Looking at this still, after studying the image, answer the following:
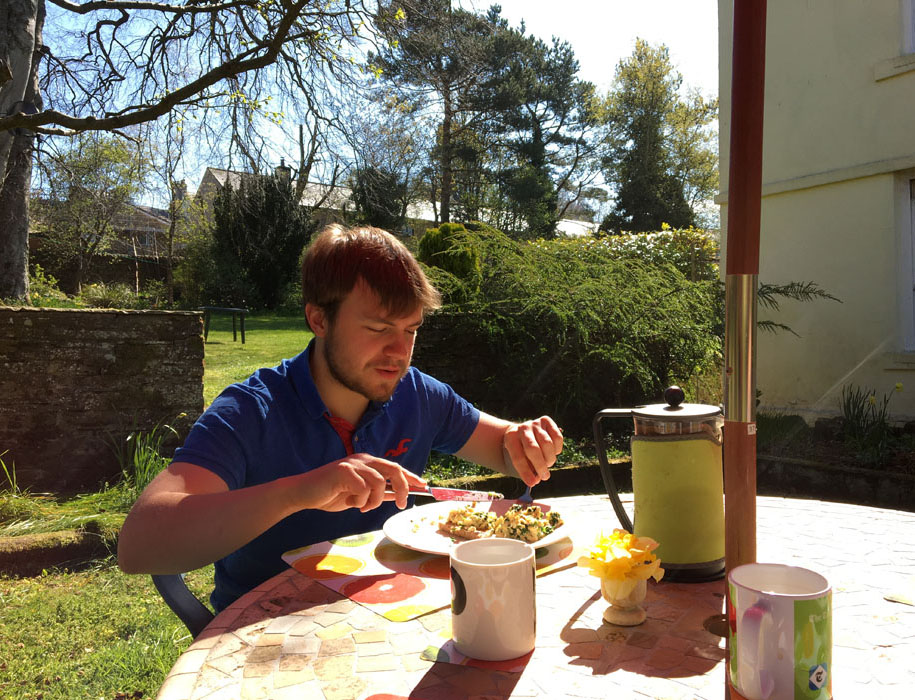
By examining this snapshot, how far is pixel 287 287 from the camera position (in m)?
19.3

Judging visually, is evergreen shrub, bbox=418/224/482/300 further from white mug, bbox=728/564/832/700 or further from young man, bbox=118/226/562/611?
white mug, bbox=728/564/832/700

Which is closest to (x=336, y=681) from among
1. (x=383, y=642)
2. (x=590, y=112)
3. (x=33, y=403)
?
(x=383, y=642)

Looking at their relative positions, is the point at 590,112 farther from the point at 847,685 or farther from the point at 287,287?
the point at 847,685

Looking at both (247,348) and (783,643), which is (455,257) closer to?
(247,348)

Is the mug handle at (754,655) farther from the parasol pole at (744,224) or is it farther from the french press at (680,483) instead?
the french press at (680,483)

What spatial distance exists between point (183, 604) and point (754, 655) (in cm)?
100

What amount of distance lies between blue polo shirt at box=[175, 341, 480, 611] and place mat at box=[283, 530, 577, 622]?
0.22 meters

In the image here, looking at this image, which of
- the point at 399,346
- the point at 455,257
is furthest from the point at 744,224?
the point at 455,257

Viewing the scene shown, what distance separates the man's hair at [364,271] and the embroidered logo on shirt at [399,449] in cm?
38

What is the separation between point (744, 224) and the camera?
77 cm

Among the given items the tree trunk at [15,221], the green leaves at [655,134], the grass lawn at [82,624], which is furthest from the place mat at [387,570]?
the green leaves at [655,134]

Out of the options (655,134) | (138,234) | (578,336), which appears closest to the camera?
(578,336)

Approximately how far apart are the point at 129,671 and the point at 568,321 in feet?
11.0

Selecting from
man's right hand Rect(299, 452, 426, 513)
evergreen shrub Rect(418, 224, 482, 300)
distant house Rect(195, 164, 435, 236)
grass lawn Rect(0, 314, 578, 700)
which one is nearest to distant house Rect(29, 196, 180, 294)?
distant house Rect(195, 164, 435, 236)
